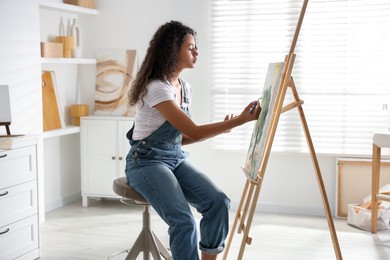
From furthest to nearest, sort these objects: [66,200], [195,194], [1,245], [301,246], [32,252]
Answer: [66,200]
[301,246]
[32,252]
[1,245]
[195,194]

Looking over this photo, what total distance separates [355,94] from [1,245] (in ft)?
8.90

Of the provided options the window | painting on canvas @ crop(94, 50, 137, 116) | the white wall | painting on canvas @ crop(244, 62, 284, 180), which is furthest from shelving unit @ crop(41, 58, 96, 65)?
painting on canvas @ crop(244, 62, 284, 180)

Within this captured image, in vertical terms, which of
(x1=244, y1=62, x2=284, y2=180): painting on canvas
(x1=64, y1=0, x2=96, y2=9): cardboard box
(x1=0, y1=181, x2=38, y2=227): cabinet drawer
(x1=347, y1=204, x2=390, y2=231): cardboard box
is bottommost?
(x1=347, y1=204, x2=390, y2=231): cardboard box

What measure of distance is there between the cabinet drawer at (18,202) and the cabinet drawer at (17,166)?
0.12 feet

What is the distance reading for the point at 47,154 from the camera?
4.62 m

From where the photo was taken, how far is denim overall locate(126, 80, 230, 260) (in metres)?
2.63

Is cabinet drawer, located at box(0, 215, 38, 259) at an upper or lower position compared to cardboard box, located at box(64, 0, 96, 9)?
lower

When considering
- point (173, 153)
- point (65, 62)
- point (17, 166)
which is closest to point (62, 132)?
point (65, 62)

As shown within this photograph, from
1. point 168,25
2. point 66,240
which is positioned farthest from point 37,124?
point 168,25

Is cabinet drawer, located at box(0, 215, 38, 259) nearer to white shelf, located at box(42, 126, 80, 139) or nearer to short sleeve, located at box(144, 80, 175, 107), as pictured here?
white shelf, located at box(42, 126, 80, 139)

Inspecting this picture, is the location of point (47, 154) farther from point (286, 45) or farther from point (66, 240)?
point (286, 45)

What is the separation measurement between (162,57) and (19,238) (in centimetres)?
133

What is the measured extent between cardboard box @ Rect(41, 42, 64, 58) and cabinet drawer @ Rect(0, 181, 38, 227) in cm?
123

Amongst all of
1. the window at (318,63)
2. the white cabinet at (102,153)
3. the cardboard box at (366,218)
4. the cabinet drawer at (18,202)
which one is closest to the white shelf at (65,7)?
the white cabinet at (102,153)
